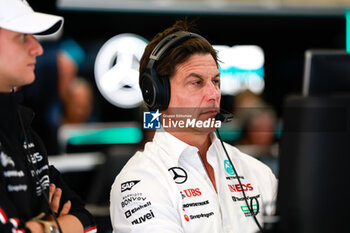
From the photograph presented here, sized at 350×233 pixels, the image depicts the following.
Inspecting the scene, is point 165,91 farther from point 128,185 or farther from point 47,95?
point 47,95

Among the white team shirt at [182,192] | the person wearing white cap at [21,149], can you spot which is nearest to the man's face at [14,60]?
the person wearing white cap at [21,149]

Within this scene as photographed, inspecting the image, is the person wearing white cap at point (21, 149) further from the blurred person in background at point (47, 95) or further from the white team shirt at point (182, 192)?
the blurred person in background at point (47, 95)

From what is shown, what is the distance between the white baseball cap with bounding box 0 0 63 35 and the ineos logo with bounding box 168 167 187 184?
501 mm

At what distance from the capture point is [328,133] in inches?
40.2

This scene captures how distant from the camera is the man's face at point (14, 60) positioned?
1.18 m

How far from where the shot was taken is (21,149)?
1223 millimetres

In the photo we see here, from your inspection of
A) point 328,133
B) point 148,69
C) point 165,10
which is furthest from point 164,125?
point 165,10

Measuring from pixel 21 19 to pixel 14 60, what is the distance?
0.33 feet

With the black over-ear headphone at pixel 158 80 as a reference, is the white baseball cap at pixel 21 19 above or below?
above

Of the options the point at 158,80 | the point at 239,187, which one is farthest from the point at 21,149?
the point at 239,187

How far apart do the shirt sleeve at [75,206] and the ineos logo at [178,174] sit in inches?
9.7

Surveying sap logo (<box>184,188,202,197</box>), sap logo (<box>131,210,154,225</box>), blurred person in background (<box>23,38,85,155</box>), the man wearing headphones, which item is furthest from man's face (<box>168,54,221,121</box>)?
blurred person in background (<box>23,38,85,155</box>)

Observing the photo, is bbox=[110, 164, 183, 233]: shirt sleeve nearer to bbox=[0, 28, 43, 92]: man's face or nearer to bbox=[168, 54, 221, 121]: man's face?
bbox=[168, 54, 221, 121]: man's face

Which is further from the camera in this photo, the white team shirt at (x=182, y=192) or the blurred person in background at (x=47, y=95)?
the blurred person in background at (x=47, y=95)
